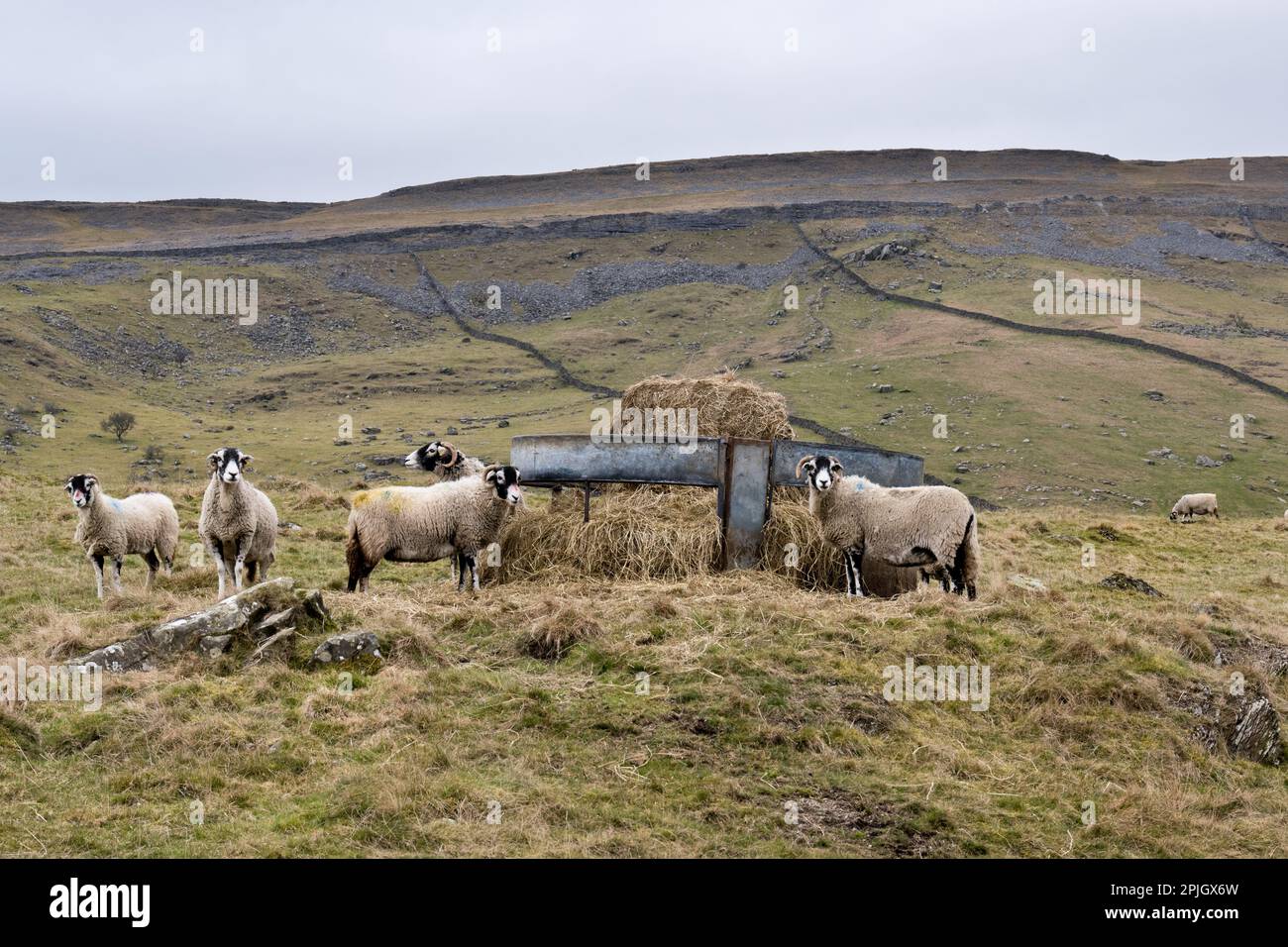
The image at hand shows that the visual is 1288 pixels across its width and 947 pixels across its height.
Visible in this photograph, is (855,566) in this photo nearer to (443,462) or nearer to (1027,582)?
(1027,582)

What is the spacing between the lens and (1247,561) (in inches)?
984

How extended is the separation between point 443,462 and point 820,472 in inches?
279

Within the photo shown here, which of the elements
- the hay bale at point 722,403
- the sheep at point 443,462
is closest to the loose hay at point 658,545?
the hay bale at point 722,403

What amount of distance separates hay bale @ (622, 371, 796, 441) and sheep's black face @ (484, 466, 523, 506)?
3.28m

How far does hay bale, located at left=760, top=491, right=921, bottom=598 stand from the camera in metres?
17.2

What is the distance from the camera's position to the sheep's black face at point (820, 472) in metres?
16.5

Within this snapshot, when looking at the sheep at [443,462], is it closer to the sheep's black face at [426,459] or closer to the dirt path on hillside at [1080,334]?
the sheep's black face at [426,459]

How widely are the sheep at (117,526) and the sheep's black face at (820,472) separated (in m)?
10.3

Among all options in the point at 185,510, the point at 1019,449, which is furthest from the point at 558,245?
the point at 185,510

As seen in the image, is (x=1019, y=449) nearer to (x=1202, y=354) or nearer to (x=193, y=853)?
(x=1202, y=354)

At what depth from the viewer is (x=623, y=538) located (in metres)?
17.2

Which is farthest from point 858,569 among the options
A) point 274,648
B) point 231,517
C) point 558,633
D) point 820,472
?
point 231,517

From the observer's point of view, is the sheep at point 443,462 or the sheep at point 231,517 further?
the sheep at point 443,462

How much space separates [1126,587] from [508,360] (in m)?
80.3
